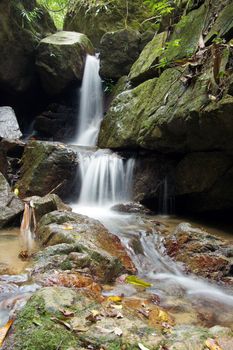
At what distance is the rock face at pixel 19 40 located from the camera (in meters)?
9.59

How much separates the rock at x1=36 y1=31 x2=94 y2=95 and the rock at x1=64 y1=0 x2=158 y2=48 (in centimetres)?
183

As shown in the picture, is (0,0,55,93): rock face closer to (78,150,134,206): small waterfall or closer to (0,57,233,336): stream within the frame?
(0,57,233,336): stream

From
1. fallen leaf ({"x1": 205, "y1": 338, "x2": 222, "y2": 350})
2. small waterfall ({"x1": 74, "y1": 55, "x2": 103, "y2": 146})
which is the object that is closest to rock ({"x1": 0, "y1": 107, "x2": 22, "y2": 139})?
small waterfall ({"x1": 74, "y1": 55, "x2": 103, "y2": 146})

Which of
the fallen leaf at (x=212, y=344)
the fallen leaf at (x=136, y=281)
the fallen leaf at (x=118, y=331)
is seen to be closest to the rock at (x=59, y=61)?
the fallen leaf at (x=136, y=281)

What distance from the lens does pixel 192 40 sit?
676cm

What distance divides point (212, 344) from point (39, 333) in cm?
110

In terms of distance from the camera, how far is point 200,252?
4.62 meters

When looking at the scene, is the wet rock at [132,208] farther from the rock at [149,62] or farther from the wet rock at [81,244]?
the rock at [149,62]

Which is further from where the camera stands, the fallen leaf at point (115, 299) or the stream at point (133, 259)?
the stream at point (133, 259)

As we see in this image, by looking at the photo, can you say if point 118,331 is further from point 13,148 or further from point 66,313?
point 13,148

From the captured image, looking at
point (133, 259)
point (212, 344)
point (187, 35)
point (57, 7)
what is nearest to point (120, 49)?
point (187, 35)

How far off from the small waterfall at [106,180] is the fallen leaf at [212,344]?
209 inches

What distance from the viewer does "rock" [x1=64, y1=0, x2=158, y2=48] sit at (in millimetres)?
11961

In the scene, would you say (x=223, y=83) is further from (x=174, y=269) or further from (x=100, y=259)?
(x=100, y=259)
